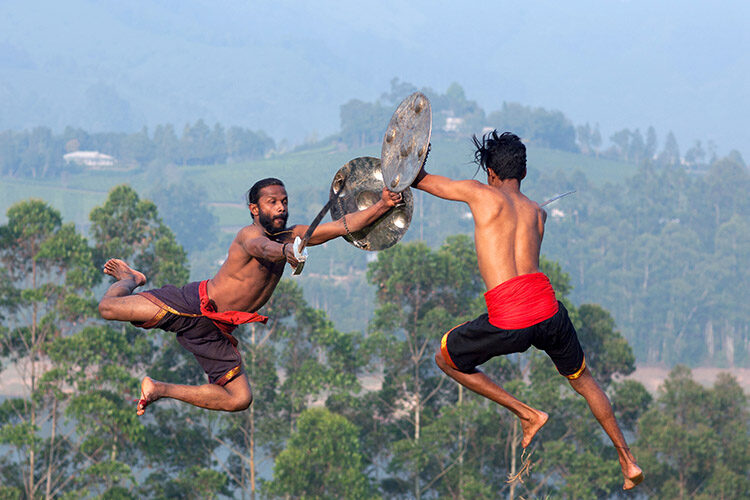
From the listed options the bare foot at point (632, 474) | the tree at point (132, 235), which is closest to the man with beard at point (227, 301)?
the bare foot at point (632, 474)

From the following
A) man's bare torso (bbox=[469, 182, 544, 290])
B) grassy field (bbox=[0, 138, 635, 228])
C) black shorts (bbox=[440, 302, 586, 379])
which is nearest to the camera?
man's bare torso (bbox=[469, 182, 544, 290])

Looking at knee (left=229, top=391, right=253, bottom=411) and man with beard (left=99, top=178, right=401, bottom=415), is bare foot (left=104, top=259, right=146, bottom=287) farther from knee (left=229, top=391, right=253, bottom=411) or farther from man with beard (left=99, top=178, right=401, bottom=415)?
knee (left=229, top=391, right=253, bottom=411)

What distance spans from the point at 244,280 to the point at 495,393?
2468 millimetres

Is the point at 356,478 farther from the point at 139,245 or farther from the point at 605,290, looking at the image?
the point at 605,290

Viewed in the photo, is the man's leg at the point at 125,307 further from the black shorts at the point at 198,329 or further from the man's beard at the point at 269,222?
the man's beard at the point at 269,222

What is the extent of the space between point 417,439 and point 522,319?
34318 millimetres

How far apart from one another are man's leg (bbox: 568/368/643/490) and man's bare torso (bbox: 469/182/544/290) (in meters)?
1.23

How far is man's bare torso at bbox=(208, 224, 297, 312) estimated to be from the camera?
31.4 feet

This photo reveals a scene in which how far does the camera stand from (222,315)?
9766 millimetres

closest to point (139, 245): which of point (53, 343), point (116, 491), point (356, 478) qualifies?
point (53, 343)

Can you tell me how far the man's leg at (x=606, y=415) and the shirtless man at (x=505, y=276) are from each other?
0.15 m

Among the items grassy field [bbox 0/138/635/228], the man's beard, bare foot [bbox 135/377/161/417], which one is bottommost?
bare foot [bbox 135/377/161/417]

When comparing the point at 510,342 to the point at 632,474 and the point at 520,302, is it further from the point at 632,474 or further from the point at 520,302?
the point at 632,474

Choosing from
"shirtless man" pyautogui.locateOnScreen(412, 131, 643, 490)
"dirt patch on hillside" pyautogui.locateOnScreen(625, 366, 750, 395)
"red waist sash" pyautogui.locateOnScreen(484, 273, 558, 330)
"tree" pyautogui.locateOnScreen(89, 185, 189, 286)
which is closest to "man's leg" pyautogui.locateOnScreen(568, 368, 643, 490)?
"shirtless man" pyautogui.locateOnScreen(412, 131, 643, 490)
